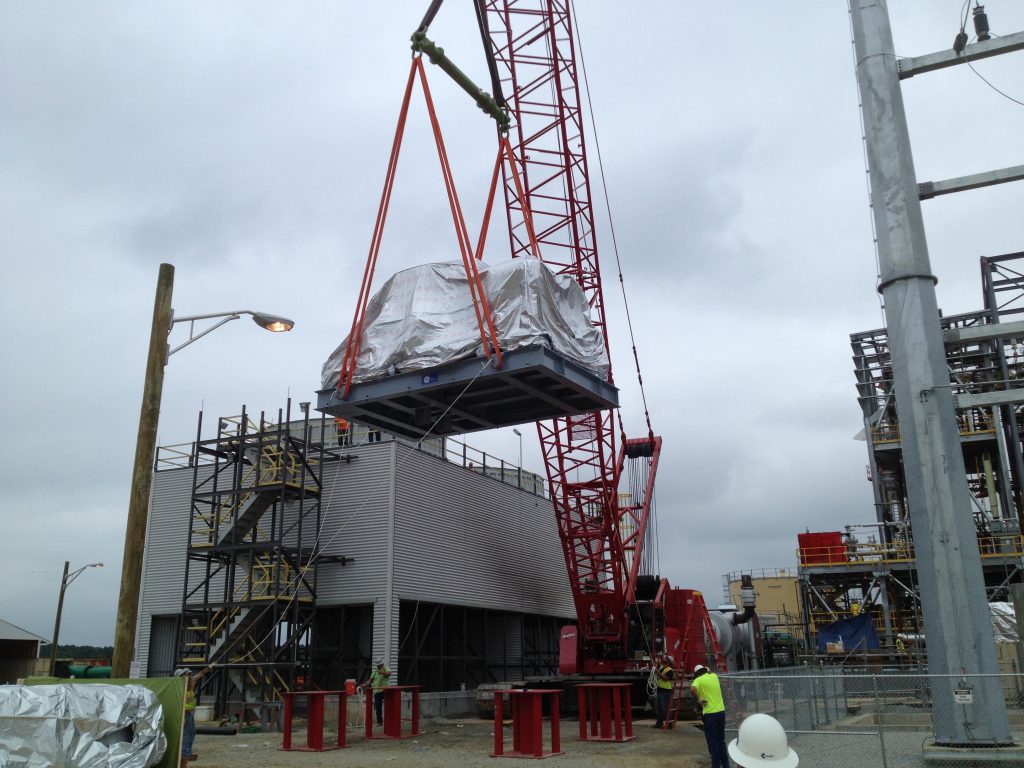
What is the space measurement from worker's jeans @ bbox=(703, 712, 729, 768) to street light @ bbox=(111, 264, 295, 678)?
808 centimetres

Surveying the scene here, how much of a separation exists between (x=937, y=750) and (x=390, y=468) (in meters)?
17.7

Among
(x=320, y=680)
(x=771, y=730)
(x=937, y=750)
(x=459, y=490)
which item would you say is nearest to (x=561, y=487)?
(x=459, y=490)

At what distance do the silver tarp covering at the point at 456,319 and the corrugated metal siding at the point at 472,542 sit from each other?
1088 cm

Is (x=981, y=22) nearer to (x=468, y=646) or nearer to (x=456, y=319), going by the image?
(x=456, y=319)

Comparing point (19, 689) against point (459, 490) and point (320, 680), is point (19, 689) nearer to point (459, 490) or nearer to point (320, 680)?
point (320, 680)

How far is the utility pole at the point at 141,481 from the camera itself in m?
11.4

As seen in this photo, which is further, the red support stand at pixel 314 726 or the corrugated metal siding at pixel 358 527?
the corrugated metal siding at pixel 358 527

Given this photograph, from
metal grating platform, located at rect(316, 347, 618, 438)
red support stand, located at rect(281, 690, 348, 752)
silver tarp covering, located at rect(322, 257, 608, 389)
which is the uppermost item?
silver tarp covering, located at rect(322, 257, 608, 389)

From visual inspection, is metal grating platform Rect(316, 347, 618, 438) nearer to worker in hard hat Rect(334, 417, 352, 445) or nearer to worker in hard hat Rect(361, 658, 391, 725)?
worker in hard hat Rect(361, 658, 391, 725)

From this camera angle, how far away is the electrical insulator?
546 inches

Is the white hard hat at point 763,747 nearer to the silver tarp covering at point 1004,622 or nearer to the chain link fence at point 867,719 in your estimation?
the chain link fence at point 867,719

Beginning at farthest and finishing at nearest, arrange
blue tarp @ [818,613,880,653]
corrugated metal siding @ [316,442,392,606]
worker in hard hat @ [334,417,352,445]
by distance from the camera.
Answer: blue tarp @ [818,613,880,653] < worker in hard hat @ [334,417,352,445] < corrugated metal siding @ [316,442,392,606]

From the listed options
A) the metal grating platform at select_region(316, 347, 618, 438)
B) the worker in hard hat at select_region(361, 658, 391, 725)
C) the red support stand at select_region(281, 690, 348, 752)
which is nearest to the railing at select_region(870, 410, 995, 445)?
the metal grating platform at select_region(316, 347, 618, 438)

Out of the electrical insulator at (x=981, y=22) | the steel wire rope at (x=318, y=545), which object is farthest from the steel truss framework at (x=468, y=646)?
the electrical insulator at (x=981, y=22)
